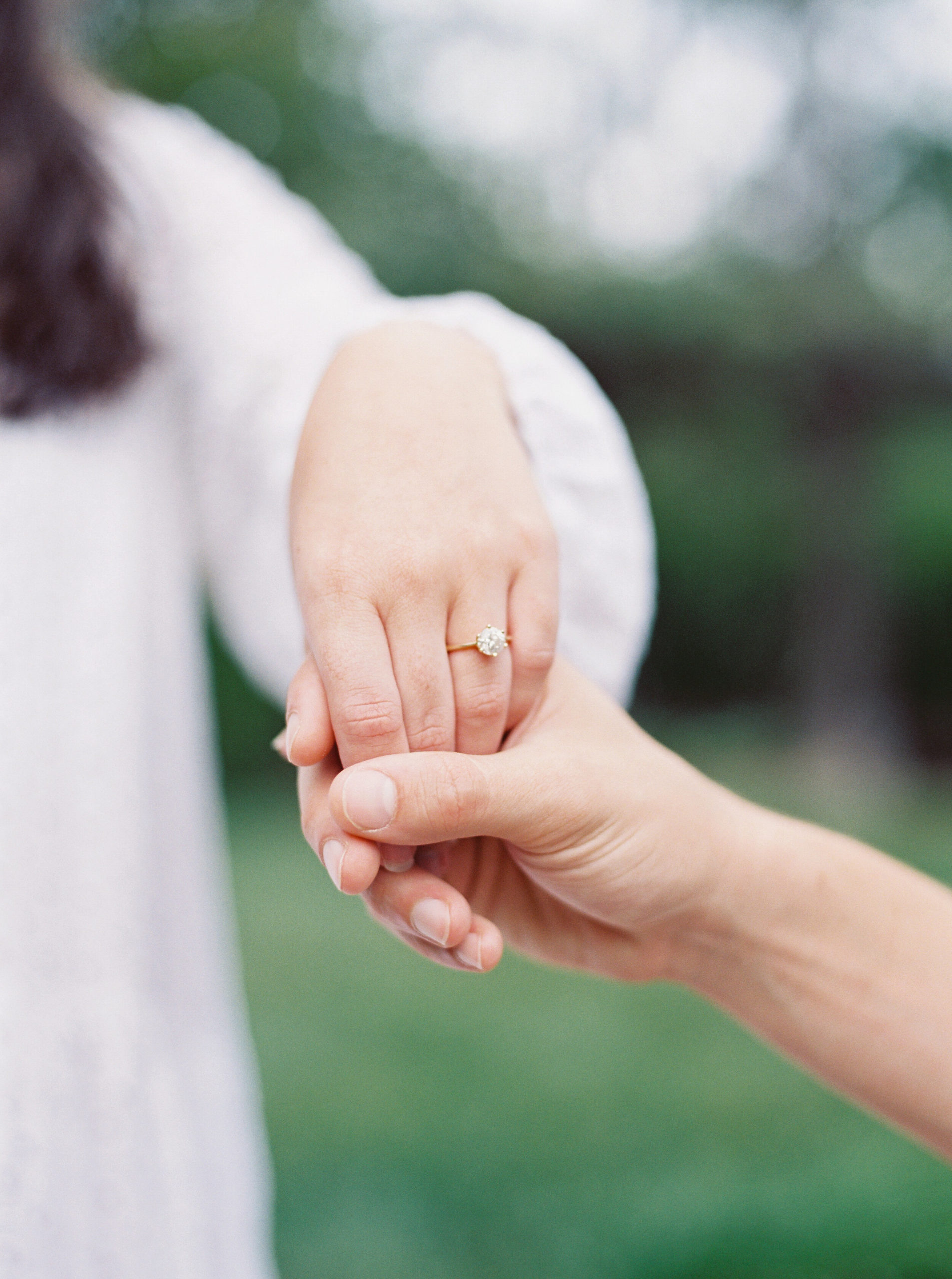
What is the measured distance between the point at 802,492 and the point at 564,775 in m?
8.20

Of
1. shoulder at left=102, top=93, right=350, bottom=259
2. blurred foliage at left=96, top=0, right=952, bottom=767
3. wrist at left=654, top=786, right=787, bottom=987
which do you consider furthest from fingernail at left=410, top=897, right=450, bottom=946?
blurred foliage at left=96, top=0, right=952, bottom=767

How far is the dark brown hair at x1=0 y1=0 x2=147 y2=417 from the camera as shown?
0.91 m

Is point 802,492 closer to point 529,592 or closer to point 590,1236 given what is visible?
point 590,1236

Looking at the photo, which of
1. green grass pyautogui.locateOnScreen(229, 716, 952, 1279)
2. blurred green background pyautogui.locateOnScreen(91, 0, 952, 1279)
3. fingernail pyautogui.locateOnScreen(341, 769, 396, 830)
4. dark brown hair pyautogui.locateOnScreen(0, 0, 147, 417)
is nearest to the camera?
fingernail pyautogui.locateOnScreen(341, 769, 396, 830)

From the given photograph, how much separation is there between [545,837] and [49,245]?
71 centimetres

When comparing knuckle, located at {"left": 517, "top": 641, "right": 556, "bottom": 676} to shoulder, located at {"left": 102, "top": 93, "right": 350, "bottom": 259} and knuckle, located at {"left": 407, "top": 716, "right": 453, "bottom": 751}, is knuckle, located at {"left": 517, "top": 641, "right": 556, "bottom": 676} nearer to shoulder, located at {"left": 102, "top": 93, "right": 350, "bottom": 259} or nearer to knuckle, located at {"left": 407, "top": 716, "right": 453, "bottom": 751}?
knuckle, located at {"left": 407, "top": 716, "right": 453, "bottom": 751}

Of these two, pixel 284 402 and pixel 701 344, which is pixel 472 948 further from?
pixel 701 344

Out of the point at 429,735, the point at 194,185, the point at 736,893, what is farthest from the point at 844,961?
the point at 194,185

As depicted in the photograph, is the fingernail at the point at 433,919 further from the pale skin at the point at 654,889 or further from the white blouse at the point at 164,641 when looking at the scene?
the white blouse at the point at 164,641

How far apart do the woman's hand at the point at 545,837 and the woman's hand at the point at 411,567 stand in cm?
4

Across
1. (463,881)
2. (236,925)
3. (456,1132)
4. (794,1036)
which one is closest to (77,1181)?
(463,881)

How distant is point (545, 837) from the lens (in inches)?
28.8

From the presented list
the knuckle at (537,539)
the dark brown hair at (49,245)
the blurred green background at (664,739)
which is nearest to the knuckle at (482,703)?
the knuckle at (537,539)

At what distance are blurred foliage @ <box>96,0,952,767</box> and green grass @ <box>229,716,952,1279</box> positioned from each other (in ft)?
14.8
